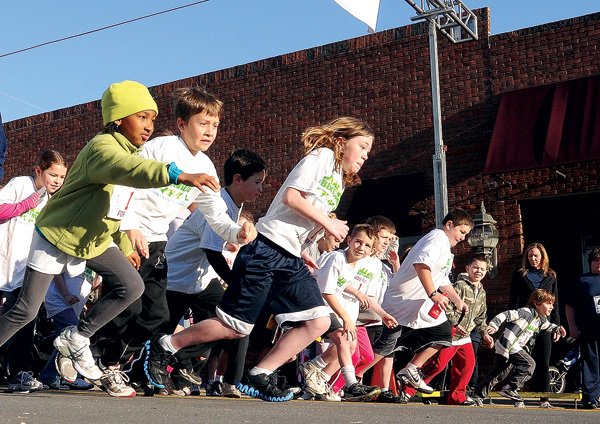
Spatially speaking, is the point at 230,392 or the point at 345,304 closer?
the point at 230,392

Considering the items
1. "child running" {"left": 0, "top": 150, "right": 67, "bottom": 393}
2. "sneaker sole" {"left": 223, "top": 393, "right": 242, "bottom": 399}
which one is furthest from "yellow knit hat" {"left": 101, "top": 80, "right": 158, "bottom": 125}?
"sneaker sole" {"left": 223, "top": 393, "right": 242, "bottom": 399}

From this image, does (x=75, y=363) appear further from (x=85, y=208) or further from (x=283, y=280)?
(x=283, y=280)

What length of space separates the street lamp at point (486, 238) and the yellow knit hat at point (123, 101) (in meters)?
10.3

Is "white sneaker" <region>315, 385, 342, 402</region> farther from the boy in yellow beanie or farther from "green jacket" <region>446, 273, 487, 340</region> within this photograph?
"green jacket" <region>446, 273, 487, 340</region>

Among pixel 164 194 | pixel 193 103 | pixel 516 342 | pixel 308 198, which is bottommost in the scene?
pixel 516 342

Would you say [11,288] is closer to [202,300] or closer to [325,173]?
[202,300]

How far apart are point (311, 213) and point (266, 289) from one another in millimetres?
520

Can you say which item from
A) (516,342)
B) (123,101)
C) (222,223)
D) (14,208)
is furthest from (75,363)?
(516,342)

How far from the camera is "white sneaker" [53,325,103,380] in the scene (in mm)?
5438

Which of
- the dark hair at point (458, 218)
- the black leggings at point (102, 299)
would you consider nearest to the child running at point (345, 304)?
the dark hair at point (458, 218)

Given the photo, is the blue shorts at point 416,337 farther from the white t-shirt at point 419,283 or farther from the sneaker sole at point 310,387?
the sneaker sole at point 310,387

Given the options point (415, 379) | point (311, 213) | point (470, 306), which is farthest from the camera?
point (470, 306)

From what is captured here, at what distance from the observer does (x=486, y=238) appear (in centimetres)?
1512

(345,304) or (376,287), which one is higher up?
(376,287)
